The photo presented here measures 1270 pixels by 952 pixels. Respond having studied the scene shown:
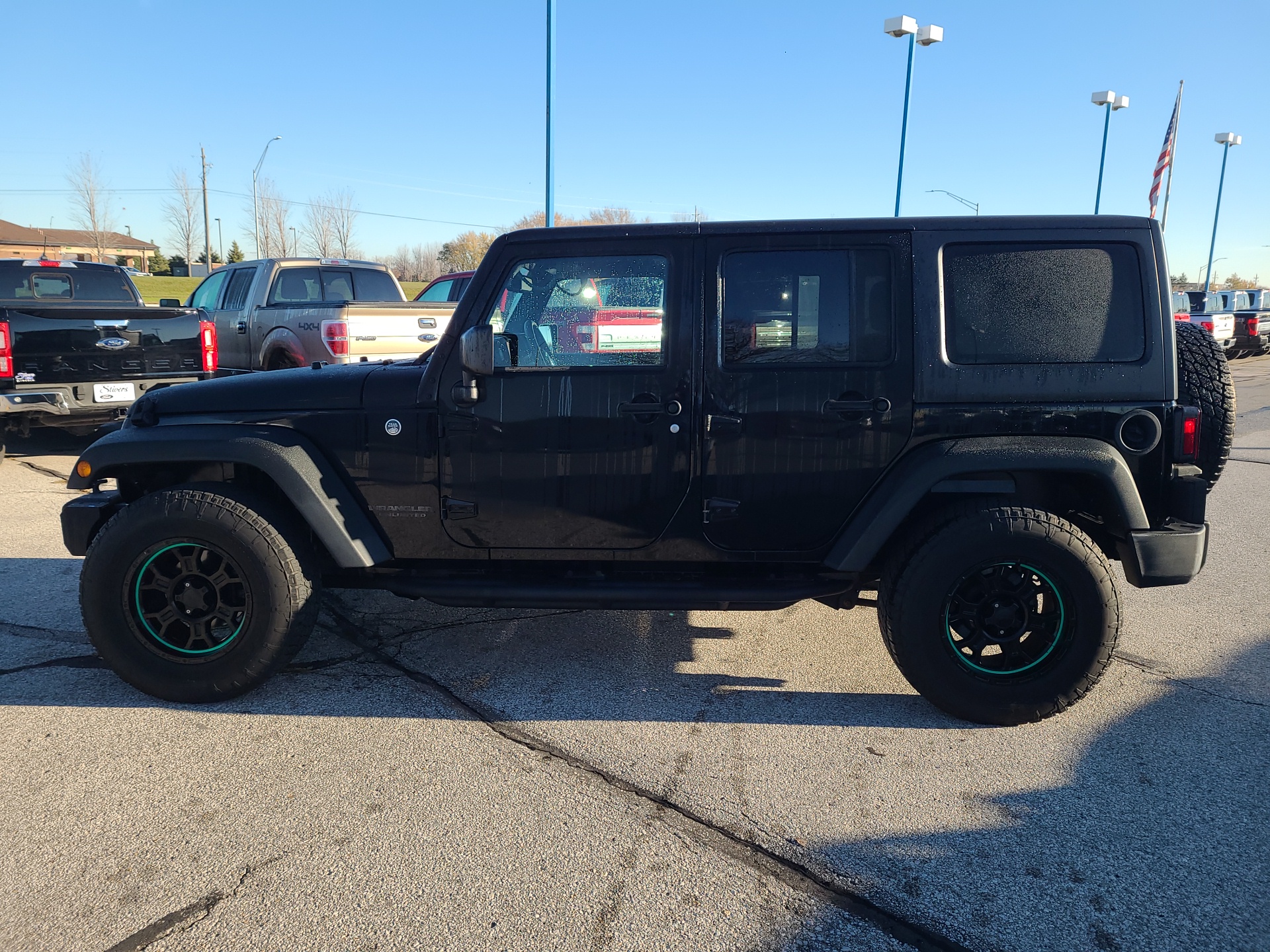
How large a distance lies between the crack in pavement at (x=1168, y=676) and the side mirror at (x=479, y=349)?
108 inches

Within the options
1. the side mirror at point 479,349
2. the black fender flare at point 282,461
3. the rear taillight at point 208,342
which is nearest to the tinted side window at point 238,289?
the rear taillight at point 208,342

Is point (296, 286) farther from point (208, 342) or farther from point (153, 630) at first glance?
point (153, 630)

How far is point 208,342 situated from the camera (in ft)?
30.7

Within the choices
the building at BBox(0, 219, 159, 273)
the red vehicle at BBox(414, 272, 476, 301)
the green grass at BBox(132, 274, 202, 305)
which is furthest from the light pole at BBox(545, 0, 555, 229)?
the building at BBox(0, 219, 159, 273)

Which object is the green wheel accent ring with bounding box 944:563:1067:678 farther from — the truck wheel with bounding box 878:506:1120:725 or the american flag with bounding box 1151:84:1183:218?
the american flag with bounding box 1151:84:1183:218

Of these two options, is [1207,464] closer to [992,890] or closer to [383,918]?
[992,890]

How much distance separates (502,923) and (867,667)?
2339 mm

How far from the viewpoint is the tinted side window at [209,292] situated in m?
12.0

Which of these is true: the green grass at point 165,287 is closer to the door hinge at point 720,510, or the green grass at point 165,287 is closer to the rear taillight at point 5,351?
the rear taillight at point 5,351

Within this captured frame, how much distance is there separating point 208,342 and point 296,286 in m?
2.07

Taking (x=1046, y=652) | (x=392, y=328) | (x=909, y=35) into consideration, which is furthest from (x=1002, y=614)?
(x=909, y=35)

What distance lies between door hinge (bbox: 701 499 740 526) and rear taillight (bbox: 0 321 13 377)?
292 inches

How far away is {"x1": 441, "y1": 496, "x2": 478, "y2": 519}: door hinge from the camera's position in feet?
12.4

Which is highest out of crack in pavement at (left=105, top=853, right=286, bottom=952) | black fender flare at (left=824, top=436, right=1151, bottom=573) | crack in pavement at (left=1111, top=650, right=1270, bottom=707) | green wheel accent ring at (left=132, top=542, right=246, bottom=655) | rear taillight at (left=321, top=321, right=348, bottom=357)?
rear taillight at (left=321, top=321, right=348, bottom=357)
